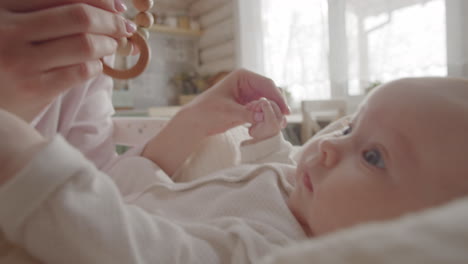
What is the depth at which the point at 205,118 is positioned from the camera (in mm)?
846

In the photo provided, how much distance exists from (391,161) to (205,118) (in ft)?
1.72

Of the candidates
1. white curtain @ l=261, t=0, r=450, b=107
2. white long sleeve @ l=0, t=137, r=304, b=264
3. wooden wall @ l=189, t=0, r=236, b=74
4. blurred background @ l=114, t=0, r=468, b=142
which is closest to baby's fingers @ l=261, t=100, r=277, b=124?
white long sleeve @ l=0, t=137, r=304, b=264

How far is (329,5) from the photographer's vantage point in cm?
284

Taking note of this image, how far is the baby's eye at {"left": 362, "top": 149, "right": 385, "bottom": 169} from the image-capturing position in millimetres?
446

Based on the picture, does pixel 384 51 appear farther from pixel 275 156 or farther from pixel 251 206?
pixel 251 206

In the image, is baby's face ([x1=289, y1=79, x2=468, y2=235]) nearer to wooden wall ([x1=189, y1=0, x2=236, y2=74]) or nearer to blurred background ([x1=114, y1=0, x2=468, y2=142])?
blurred background ([x1=114, y1=0, x2=468, y2=142])

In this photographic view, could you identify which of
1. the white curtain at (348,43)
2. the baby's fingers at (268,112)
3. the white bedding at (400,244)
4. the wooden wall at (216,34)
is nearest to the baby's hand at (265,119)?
the baby's fingers at (268,112)

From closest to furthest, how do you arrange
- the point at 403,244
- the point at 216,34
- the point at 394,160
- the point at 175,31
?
the point at 403,244 → the point at 394,160 → the point at 175,31 → the point at 216,34

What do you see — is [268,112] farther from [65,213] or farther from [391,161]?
[65,213]

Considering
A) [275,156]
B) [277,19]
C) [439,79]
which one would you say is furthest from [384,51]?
[439,79]

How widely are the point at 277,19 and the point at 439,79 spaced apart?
10.5ft

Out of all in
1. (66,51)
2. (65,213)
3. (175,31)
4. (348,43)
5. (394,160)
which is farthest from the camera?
(175,31)

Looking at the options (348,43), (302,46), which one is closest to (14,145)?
(348,43)

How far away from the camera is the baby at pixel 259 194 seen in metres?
0.29
